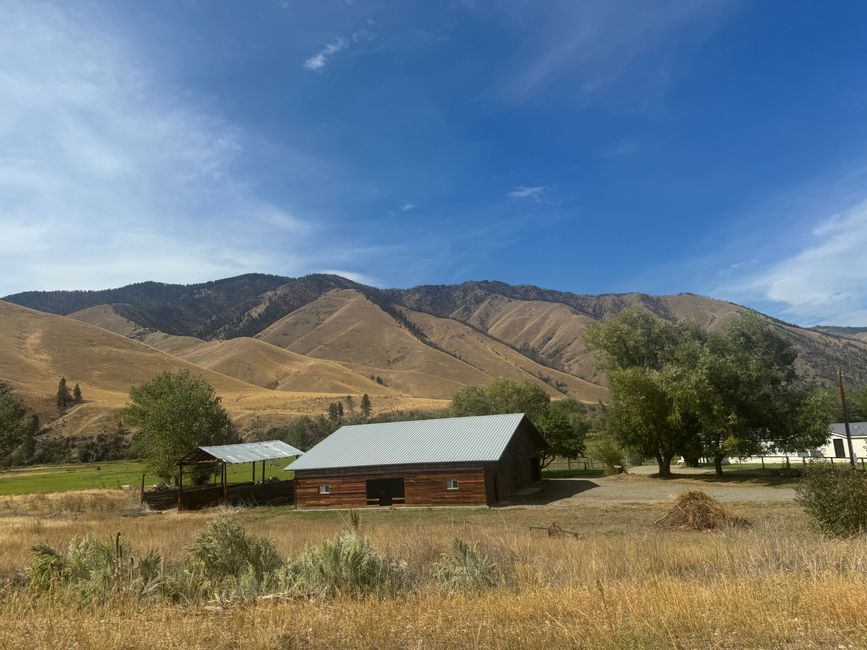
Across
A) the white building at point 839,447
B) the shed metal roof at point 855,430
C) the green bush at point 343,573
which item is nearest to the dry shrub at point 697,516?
the green bush at point 343,573

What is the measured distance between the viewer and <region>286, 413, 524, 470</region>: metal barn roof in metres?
34.9

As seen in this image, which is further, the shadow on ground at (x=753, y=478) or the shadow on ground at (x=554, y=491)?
the shadow on ground at (x=753, y=478)

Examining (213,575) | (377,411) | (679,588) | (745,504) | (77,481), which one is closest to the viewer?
(679,588)

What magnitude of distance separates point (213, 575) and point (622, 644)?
7672 mm

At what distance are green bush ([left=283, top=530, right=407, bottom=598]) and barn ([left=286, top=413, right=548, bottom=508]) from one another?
23.8m

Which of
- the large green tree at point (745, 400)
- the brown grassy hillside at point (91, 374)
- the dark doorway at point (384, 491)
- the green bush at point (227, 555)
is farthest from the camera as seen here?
the brown grassy hillside at point (91, 374)

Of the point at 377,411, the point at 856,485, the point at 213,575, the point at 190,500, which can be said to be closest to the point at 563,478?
the point at 190,500

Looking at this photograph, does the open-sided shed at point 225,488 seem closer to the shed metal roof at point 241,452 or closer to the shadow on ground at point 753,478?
the shed metal roof at point 241,452

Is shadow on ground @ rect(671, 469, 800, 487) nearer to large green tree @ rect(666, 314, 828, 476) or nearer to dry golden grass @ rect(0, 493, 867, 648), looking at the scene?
large green tree @ rect(666, 314, 828, 476)

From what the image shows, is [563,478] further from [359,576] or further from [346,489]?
[359,576]

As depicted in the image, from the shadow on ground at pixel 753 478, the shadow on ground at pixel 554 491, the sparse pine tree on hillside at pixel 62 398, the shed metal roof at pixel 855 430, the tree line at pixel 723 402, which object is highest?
the sparse pine tree on hillside at pixel 62 398

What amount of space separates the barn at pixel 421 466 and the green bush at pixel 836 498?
755 inches

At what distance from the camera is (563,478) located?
156 feet

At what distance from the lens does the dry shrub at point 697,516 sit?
66.7 feet
